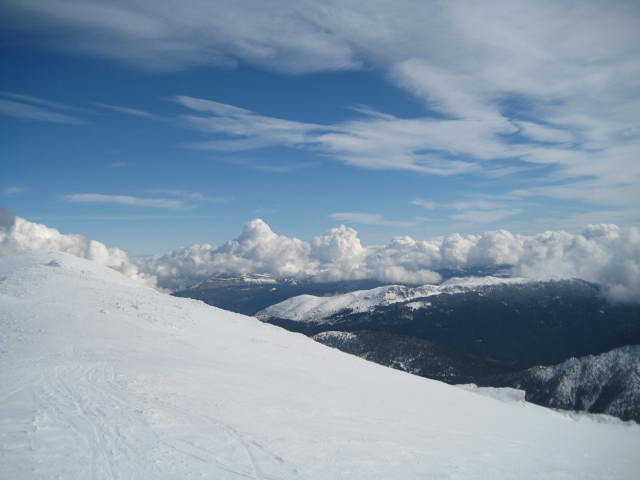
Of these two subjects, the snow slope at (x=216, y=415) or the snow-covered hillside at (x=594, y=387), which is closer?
the snow slope at (x=216, y=415)

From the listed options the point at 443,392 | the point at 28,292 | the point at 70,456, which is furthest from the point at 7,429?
the point at 443,392

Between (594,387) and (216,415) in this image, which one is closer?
(216,415)

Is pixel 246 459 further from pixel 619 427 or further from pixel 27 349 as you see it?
pixel 619 427

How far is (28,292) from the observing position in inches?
1644

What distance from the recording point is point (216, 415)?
59.9ft

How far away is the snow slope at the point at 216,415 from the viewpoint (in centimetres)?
1380

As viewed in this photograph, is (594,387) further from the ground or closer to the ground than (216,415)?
closer to the ground

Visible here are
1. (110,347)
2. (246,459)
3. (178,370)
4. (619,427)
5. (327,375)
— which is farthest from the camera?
(619,427)

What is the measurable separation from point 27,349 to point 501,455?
109 feet

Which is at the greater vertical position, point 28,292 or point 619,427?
point 28,292

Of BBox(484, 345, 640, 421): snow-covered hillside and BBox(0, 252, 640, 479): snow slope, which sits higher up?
BBox(0, 252, 640, 479): snow slope

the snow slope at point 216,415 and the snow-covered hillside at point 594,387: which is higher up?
the snow slope at point 216,415

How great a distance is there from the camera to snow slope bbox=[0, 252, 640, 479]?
1380 cm

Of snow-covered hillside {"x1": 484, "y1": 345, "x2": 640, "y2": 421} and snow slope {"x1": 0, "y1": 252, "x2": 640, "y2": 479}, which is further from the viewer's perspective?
snow-covered hillside {"x1": 484, "y1": 345, "x2": 640, "y2": 421}
